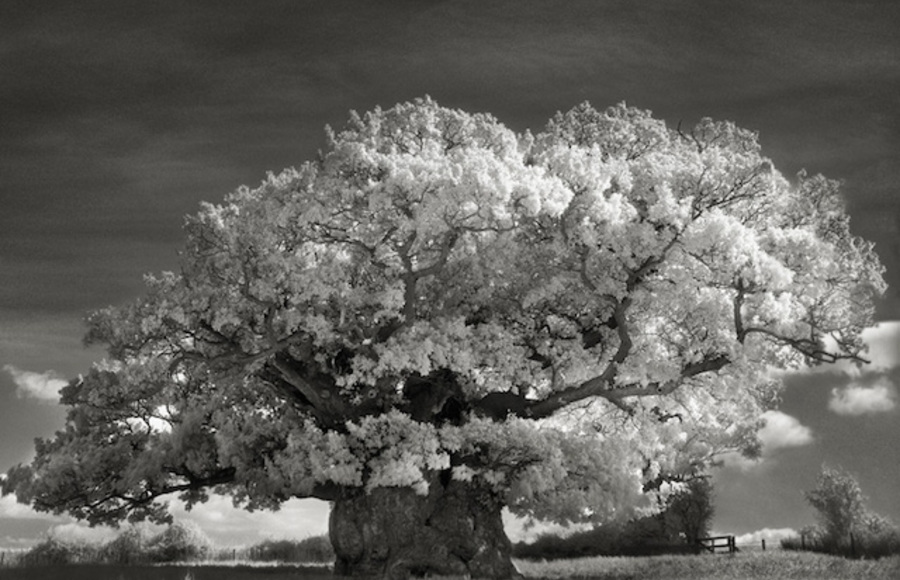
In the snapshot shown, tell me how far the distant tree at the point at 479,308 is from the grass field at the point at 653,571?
292cm

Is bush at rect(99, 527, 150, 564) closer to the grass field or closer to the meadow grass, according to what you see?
the grass field

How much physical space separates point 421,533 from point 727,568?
9.15 meters

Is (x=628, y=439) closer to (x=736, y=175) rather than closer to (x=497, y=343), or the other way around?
(x=497, y=343)

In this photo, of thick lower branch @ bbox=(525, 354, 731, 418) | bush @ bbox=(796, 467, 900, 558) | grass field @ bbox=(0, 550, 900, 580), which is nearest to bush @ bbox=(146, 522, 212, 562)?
grass field @ bbox=(0, 550, 900, 580)

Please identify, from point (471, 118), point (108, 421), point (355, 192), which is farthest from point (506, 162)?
point (108, 421)

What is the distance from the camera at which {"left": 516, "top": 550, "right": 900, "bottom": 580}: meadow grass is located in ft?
72.6

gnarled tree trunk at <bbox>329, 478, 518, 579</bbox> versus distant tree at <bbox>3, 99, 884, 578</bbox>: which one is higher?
distant tree at <bbox>3, 99, 884, 578</bbox>

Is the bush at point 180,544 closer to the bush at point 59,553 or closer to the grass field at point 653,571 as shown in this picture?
the bush at point 59,553

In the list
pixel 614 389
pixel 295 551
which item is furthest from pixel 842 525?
pixel 295 551

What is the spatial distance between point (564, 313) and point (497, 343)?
80.7 inches

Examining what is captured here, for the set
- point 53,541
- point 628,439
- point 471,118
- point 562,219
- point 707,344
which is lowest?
point 53,541

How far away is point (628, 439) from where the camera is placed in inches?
918

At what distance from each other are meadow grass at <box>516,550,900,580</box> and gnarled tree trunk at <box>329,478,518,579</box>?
228 cm

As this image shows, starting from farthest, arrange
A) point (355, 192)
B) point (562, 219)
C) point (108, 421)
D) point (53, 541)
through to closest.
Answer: point (53, 541) → point (108, 421) → point (562, 219) → point (355, 192)
